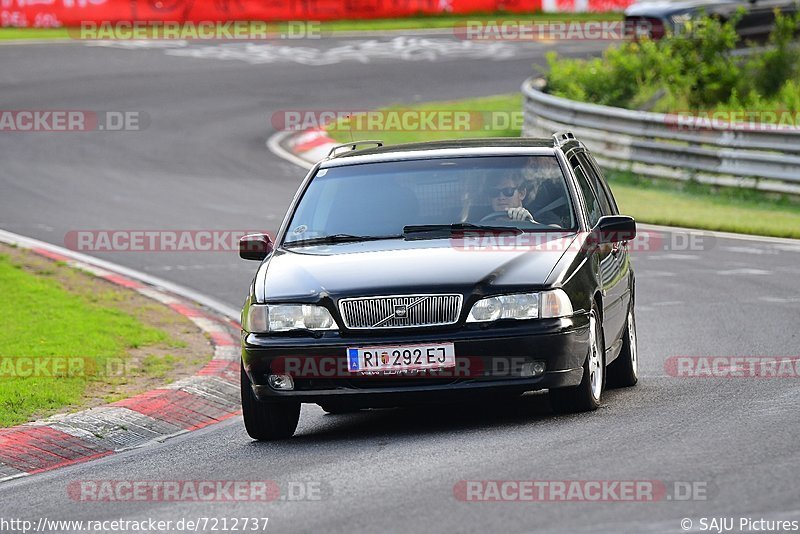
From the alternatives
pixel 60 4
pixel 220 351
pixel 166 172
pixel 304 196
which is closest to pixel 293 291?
pixel 304 196

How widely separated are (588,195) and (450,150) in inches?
38.4

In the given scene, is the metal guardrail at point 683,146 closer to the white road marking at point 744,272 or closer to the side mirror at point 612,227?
the white road marking at point 744,272

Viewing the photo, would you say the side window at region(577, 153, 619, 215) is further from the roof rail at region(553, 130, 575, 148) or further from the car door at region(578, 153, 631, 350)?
the roof rail at region(553, 130, 575, 148)

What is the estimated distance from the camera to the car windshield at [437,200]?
926 cm

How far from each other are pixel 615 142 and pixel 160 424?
47.1ft

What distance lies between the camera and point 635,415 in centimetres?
860
